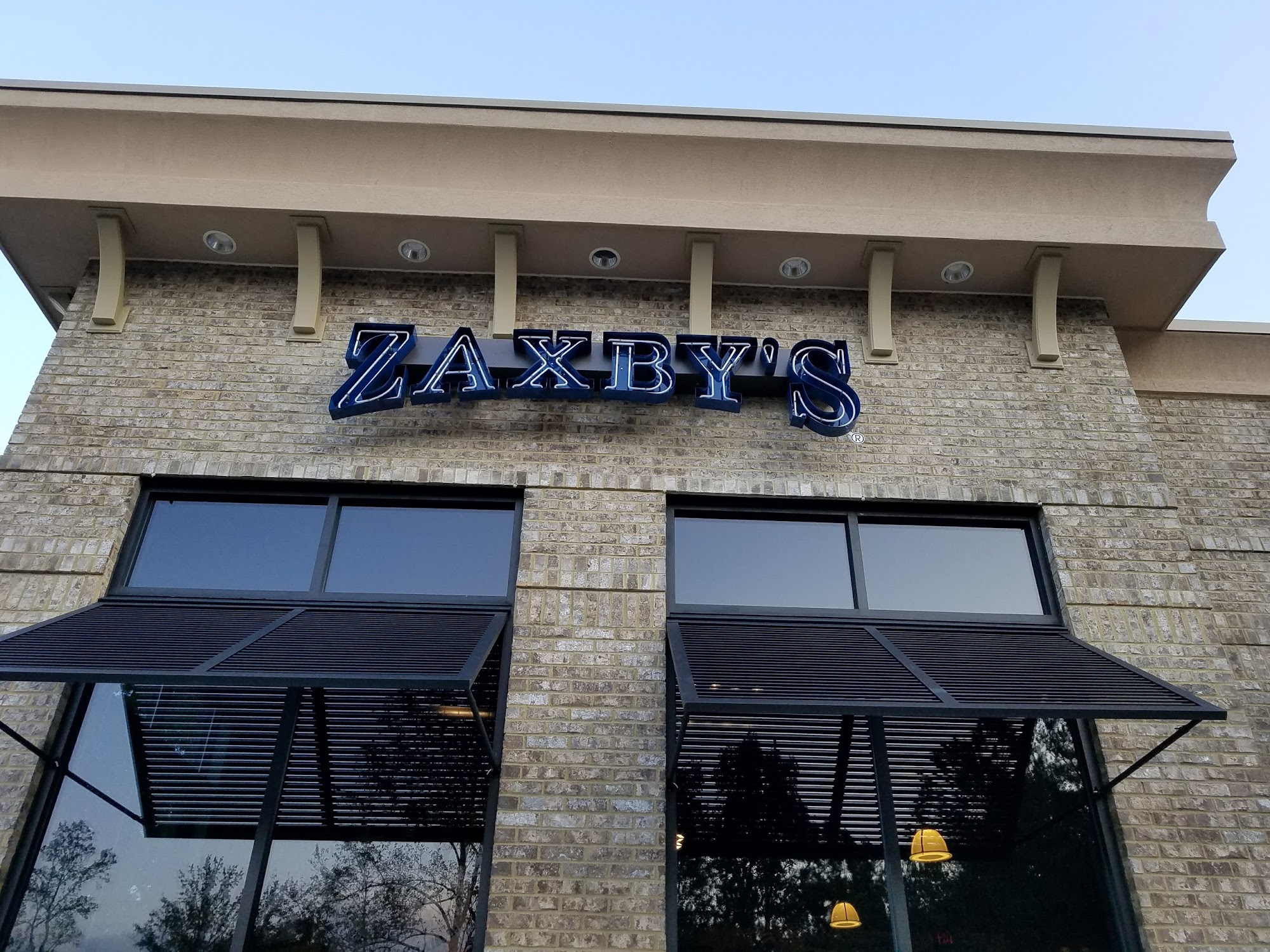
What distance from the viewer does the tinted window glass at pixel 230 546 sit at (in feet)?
21.4

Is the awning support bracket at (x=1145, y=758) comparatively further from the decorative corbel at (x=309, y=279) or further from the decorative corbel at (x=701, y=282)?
the decorative corbel at (x=309, y=279)

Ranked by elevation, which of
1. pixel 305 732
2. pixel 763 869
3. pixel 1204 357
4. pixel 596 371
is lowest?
pixel 763 869

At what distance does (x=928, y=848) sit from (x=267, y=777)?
424 cm

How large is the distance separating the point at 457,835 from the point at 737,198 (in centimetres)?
562

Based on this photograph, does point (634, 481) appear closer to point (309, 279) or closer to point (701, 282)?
point (701, 282)

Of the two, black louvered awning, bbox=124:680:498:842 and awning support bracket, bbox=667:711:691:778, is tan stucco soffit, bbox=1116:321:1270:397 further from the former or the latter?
black louvered awning, bbox=124:680:498:842

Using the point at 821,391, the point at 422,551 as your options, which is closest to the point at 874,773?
the point at 821,391

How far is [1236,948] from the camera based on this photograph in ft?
17.6

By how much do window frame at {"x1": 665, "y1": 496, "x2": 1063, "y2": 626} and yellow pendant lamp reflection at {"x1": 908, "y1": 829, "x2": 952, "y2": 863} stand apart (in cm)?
161

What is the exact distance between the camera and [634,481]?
22.6 ft

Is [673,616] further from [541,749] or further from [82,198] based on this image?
[82,198]

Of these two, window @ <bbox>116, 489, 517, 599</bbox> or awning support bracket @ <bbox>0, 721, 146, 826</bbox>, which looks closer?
awning support bracket @ <bbox>0, 721, 146, 826</bbox>

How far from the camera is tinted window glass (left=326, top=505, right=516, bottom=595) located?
21.5 feet

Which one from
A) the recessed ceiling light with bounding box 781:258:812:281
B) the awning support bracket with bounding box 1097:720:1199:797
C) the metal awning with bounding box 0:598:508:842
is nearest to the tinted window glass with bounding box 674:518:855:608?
the metal awning with bounding box 0:598:508:842
